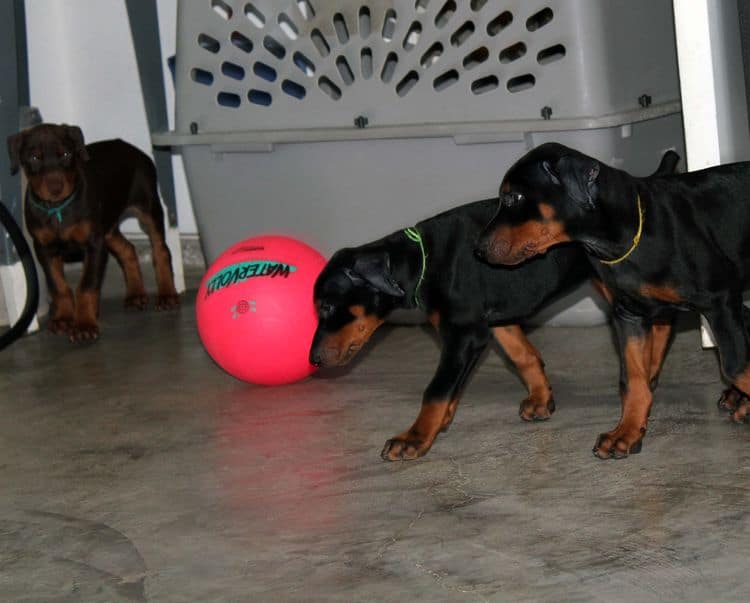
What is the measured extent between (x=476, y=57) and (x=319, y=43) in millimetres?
633

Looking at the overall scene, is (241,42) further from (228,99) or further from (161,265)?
(161,265)

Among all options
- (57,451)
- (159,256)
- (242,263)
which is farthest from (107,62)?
(57,451)

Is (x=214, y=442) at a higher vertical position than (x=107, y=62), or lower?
lower

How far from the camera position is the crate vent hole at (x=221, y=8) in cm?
484

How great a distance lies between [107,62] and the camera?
663 centimetres

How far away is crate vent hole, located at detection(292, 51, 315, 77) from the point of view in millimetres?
4828

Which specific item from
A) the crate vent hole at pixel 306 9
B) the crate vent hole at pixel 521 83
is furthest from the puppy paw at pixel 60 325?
the crate vent hole at pixel 521 83

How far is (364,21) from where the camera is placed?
4672 mm

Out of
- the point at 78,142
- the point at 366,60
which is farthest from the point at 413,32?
the point at 78,142

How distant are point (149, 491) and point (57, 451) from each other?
550mm

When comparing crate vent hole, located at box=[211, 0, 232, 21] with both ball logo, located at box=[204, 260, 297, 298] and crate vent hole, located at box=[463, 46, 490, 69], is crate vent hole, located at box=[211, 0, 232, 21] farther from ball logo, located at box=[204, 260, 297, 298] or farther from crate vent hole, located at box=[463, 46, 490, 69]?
ball logo, located at box=[204, 260, 297, 298]

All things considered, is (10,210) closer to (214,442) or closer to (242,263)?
(242,263)

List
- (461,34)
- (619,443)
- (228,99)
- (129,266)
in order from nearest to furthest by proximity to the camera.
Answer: (619,443) < (461,34) < (228,99) < (129,266)

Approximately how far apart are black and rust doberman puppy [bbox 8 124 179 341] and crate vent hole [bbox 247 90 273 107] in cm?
77
